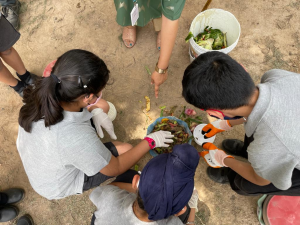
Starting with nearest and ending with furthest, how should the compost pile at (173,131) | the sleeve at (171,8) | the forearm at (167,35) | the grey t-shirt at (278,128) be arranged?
the grey t-shirt at (278,128) → the sleeve at (171,8) → the forearm at (167,35) → the compost pile at (173,131)

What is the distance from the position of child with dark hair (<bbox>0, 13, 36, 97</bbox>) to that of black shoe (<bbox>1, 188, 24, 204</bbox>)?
1.06 metres

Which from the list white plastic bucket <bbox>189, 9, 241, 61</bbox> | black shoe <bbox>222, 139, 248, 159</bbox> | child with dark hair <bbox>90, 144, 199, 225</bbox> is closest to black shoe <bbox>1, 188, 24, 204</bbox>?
A: child with dark hair <bbox>90, 144, 199, 225</bbox>

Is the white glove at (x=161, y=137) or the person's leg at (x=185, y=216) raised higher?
the white glove at (x=161, y=137)

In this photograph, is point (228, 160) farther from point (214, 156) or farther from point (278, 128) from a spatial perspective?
point (278, 128)

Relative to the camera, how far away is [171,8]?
5.16 ft

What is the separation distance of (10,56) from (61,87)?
1.36m

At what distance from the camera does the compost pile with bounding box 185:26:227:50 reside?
2361mm

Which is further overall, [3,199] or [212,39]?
[212,39]

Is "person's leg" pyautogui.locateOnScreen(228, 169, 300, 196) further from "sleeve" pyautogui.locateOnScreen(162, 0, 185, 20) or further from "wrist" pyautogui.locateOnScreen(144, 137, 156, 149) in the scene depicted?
"sleeve" pyautogui.locateOnScreen(162, 0, 185, 20)

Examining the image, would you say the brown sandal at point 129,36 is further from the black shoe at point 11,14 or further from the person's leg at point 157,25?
the black shoe at point 11,14

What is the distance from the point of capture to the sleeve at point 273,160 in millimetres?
1271

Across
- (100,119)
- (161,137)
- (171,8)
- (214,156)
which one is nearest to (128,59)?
(100,119)

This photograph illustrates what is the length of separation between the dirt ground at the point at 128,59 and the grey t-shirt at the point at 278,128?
3.48 ft

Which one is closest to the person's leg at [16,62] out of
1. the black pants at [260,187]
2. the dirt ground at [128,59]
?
the dirt ground at [128,59]
